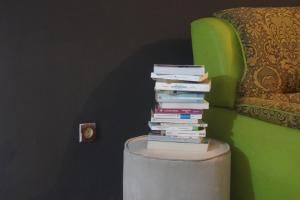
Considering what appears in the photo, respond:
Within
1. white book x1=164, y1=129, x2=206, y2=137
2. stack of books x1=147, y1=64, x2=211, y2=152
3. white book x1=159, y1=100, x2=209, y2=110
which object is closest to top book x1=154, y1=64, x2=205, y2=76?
stack of books x1=147, y1=64, x2=211, y2=152

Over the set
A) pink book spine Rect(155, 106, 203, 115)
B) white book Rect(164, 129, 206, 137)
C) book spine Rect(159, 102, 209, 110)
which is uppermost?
book spine Rect(159, 102, 209, 110)

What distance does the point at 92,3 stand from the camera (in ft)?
5.71

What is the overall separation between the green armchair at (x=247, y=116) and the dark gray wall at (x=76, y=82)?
0.85ft

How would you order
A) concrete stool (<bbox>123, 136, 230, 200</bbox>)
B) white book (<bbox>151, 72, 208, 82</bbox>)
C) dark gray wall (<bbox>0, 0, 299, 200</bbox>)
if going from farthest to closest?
dark gray wall (<bbox>0, 0, 299, 200</bbox>) → white book (<bbox>151, 72, 208, 82</bbox>) → concrete stool (<bbox>123, 136, 230, 200</bbox>)

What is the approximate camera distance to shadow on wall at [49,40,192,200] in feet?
5.91

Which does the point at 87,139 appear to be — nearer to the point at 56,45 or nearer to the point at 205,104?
the point at 56,45

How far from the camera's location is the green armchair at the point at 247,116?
4.54ft

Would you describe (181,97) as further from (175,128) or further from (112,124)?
(112,124)

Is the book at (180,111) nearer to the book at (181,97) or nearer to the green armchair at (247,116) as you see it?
the book at (181,97)

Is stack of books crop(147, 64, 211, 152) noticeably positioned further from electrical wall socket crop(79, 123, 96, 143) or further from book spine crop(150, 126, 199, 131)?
electrical wall socket crop(79, 123, 96, 143)

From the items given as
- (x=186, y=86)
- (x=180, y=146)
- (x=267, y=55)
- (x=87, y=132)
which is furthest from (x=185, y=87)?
(x=87, y=132)

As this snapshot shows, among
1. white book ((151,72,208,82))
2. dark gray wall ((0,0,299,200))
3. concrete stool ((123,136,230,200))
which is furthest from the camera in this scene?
dark gray wall ((0,0,299,200))

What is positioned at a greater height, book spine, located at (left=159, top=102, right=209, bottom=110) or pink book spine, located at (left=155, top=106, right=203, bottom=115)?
book spine, located at (left=159, top=102, right=209, bottom=110)

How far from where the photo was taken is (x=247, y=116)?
1558mm
